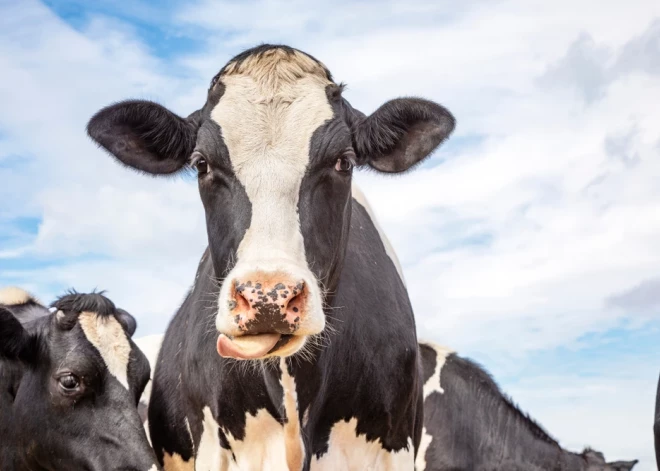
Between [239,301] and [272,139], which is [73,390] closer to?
[272,139]

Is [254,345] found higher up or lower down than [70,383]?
lower down

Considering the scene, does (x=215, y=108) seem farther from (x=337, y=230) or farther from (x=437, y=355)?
(x=437, y=355)

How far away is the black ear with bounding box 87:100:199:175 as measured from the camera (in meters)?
5.67

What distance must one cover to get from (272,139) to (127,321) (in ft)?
12.8

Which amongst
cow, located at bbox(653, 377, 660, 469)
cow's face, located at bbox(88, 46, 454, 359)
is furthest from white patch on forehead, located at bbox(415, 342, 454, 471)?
cow's face, located at bbox(88, 46, 454, 359)

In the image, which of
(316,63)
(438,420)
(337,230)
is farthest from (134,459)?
(438,420)

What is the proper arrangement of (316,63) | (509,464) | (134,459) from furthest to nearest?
(509,464) → (134,459) → (316,63)

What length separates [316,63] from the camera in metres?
5.67

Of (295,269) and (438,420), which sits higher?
(438,420)

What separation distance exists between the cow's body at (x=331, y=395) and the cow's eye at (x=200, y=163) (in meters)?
1.12

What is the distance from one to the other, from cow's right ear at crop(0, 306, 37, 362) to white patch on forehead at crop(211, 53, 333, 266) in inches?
134

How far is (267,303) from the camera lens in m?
4.29

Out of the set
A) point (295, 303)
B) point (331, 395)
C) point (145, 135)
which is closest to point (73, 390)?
point (145, 135)

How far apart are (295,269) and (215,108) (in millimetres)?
1413
